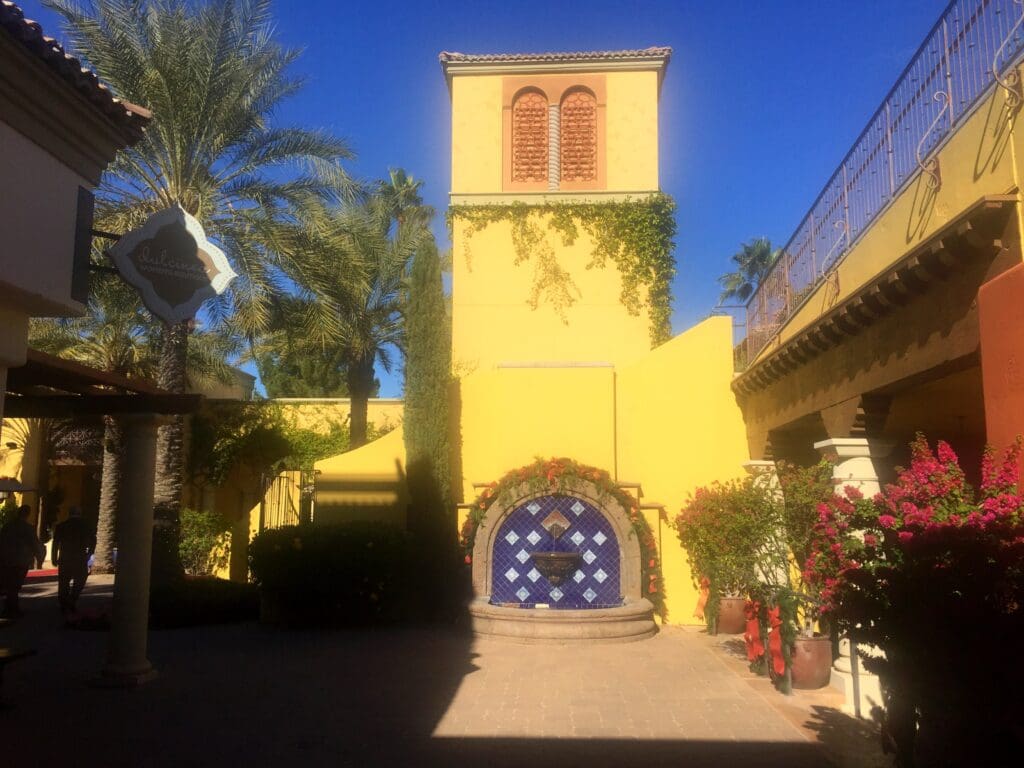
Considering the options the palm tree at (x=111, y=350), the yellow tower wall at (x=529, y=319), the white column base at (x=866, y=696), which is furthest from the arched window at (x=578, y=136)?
the white column base at (x=866, y=696)

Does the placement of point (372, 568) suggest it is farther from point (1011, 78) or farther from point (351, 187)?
point (1011, 78)

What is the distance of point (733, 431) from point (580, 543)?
10.7 feet

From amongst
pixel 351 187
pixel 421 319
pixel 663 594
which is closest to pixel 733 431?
pixel 663 594

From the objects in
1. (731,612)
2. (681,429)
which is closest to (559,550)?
(731,612)

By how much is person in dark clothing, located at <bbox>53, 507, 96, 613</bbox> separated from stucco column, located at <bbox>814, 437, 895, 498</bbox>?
A: 10807 mm

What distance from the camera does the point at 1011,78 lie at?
5.27 metres

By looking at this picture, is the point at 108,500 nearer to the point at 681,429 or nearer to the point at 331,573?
the point at 331,573

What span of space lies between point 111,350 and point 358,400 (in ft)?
19.4

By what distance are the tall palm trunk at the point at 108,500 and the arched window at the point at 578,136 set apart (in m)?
11.7

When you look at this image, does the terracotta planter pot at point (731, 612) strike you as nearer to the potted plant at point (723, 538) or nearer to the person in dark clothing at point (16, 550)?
the potted plant at point (723, 538)

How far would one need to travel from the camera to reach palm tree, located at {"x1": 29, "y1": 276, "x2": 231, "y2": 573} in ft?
59.6

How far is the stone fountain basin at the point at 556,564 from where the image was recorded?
41.0 ft

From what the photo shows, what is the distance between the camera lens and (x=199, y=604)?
41.1 feet

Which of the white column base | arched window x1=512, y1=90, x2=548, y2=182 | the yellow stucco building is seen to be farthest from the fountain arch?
arched window x1=512, y1=90, x2=548, y2=182
